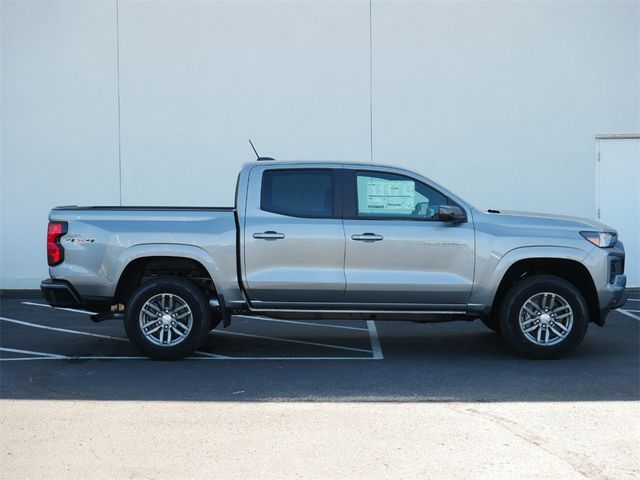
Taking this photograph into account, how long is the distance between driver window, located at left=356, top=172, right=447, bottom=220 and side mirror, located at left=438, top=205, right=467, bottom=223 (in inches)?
6.5

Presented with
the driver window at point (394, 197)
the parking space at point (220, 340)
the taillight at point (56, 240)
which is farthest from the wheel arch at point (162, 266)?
the driver window at point (394, 197)

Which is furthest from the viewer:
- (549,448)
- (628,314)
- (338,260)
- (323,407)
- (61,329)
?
A: (628,314)

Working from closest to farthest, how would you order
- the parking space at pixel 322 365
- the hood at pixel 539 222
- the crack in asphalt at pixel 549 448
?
the crack in asphalt at pixel 549 448, the parking space at pixel 322 365, the hood at pixel 539 222

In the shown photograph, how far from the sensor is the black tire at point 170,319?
888 centimetres

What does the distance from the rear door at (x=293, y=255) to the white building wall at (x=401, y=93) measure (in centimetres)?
550

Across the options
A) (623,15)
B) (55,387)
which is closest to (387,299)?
(55,387)

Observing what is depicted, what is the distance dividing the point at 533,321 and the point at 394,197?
186 centimetres

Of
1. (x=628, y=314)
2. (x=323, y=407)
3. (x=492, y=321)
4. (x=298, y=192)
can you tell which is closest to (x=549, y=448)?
(x=323, y=407)

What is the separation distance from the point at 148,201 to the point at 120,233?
5.65 metres

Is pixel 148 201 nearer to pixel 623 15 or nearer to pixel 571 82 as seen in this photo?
pixel 571 82

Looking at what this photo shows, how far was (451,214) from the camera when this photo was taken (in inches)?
346

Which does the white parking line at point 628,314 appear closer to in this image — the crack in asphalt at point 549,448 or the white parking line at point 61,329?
the crack in asphalt at point 549,448

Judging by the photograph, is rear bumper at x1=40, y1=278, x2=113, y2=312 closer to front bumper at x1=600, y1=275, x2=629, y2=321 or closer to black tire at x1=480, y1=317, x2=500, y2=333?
black tire at x1=480, y1=317, x2=500, y2=333

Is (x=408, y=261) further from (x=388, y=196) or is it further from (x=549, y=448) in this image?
(x=549, y=448)
